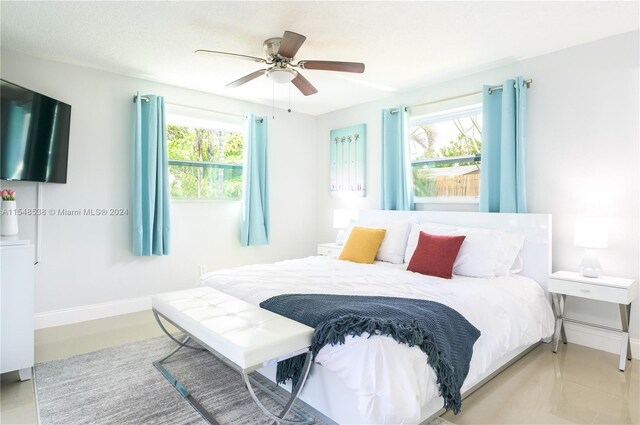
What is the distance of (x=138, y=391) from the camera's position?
2264 millimetres

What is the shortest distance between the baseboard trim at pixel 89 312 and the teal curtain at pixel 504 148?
3.83 m

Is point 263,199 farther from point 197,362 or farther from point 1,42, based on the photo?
point 1,42

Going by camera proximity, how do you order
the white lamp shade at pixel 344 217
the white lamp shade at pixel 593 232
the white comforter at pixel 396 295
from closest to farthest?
the white comforter at pixel 396 295, the white lamp shade at pixel 593 232, the white lamp shade at pixel 344 217

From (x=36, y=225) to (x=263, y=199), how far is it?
245 centimetres

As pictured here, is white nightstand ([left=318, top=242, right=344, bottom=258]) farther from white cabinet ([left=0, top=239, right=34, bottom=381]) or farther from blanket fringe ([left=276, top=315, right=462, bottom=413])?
white cabinet ([left=0, top=239, right=34, bottom=381])

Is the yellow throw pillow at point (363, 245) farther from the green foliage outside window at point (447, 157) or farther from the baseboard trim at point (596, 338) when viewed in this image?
the baseboard trim at point (596, 338)

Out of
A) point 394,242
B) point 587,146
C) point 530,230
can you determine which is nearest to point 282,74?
point 394,242

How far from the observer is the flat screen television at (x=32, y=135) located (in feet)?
9.67

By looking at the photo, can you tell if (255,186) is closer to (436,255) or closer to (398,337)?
(436,255)

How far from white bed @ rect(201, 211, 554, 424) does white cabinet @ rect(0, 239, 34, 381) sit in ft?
3.83

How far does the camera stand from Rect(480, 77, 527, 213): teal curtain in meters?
3.32

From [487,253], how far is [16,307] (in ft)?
11.4

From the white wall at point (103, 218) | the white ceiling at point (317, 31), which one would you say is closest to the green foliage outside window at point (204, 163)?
the white wall at point (103, 218)

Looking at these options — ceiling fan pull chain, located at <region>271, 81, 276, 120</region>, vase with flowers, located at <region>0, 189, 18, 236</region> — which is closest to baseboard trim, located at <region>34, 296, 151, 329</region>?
vase with flowers, located at <region>0, 189, 18, 236</region>
